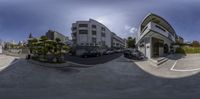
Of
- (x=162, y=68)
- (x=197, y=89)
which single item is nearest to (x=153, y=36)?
(x=162, y=68)

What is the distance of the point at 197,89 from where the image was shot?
23.7 ft

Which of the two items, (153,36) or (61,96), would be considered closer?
(61,96)

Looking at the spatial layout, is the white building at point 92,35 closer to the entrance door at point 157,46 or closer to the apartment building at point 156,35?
the apartment building at point 156,35

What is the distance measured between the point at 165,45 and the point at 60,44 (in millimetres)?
2886

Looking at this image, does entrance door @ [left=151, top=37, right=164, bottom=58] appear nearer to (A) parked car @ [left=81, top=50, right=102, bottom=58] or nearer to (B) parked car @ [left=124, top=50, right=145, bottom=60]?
(B) parked car @ [left=124, top=50, right=145, bottom=60]

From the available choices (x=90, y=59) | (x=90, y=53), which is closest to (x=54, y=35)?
(x=90, y=59)

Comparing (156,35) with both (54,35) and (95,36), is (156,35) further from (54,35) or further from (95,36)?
(54,35)

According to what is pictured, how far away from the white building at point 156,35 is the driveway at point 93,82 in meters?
0.87

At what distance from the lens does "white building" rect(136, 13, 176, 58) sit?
6.92m

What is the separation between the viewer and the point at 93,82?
7770mm

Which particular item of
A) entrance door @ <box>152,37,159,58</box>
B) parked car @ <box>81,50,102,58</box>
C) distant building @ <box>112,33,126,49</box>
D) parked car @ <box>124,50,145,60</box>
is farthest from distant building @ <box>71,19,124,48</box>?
entrance door @ <box>152,37,159,58</box>

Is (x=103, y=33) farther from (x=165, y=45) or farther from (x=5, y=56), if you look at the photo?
(x=5, y=56)

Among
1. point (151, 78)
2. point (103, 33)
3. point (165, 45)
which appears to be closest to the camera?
point (103, 33)

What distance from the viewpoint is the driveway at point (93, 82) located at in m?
7.02
